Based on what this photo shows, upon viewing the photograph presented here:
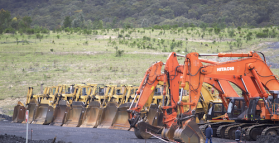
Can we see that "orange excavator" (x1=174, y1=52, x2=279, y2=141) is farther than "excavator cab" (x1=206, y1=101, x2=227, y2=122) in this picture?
No

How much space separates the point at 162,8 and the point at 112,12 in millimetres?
26185

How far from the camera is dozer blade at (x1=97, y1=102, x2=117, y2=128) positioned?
2434cm

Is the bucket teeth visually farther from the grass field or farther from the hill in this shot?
the hill

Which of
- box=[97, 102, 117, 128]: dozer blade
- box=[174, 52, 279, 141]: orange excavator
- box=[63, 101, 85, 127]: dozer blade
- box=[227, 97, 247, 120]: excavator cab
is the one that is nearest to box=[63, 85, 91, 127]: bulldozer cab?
box=[63, 101, 85, 127]: dozer blade

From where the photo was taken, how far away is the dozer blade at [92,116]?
2489 centimetres

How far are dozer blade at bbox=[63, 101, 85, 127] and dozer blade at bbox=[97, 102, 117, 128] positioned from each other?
1738 mm

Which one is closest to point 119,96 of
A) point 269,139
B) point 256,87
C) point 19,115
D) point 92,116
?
point 92,116

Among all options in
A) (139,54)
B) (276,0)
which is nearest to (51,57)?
(139,54)

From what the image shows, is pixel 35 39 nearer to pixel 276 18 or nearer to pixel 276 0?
pixel 276 18

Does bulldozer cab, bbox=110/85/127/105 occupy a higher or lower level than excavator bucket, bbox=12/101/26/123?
higher

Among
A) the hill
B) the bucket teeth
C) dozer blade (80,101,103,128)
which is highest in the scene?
the hill

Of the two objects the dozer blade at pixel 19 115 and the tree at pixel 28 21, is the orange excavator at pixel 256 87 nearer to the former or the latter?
the dozer blade at pixel 19 115

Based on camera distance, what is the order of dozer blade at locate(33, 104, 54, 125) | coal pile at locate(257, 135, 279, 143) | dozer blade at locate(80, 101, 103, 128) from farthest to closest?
dozer blade at locate(33, 104, 54, 125)
dozer blade at locate(80, 101, 103, 128)
coal pile at locate(257, 135, 279, 143)

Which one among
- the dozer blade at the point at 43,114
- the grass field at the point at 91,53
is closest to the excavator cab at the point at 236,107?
the dozer blade at the point at 43,114
